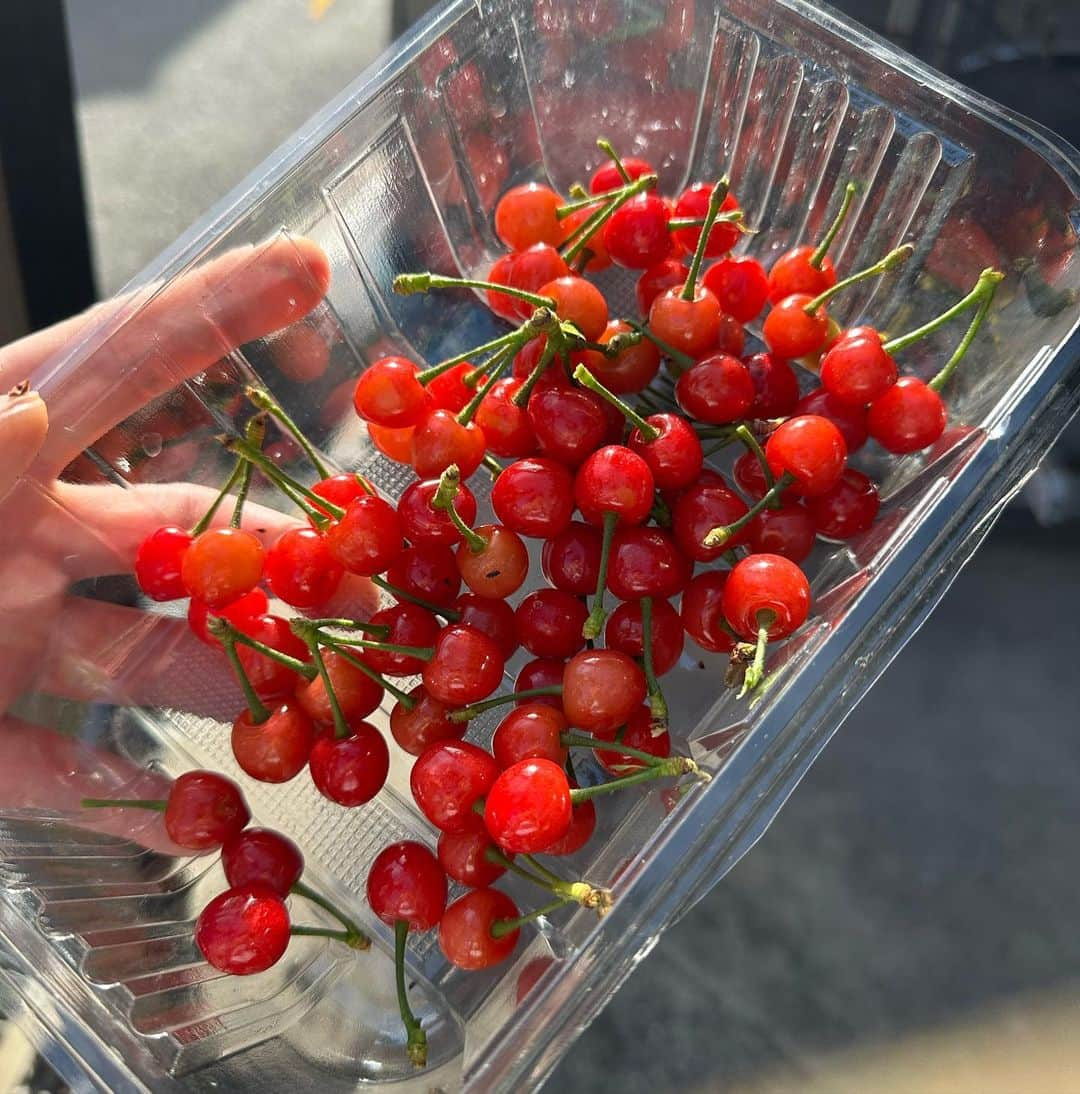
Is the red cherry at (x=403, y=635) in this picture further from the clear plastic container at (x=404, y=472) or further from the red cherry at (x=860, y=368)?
the red cherry at (x=860, y=368)

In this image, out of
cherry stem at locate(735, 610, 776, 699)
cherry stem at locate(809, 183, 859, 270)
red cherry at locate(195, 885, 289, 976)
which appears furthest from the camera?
cherry stem at locate(809, 183, 859, 270)

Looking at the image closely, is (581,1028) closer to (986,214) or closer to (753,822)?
(753,822)

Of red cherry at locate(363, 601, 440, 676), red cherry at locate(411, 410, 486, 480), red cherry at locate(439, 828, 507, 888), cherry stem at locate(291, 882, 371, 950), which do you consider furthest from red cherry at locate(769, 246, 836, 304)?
cherry stem at locate(291, 882, 371, 950)

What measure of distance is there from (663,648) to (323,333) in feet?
1.52

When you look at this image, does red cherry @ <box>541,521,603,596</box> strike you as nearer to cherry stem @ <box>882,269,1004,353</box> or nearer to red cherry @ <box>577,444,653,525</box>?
red cherry @ <box>577,444,653,525</box>

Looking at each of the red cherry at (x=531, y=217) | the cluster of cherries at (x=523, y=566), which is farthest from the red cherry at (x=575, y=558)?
the red cherry at (x=531, y=217)

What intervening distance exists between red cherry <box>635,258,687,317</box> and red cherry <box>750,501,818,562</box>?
237 mm

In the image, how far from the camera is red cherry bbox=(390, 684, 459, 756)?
896mm

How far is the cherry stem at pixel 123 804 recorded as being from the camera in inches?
36.0

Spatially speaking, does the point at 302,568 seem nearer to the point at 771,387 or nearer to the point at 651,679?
the point at 651,679

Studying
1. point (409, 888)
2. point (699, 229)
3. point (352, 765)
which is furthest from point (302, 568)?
point (699, 229)

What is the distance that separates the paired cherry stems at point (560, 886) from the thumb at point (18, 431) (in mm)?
467

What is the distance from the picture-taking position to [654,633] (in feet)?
2.89

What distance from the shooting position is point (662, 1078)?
1.33 metres
